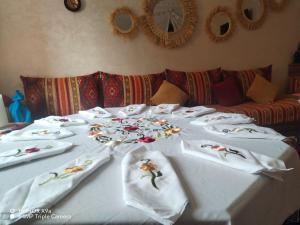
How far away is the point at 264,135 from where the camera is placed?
1176mm

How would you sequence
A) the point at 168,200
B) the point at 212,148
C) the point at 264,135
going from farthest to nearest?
the point at 264,135 → the point at 212,148 → the point at 168,200

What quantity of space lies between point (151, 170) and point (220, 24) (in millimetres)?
2982

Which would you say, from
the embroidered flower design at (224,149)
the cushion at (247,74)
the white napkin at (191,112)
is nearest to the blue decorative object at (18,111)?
the white napkin at (191,112)

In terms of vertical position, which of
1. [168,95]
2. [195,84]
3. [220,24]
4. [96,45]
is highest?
[220,24]

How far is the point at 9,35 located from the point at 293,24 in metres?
3.81

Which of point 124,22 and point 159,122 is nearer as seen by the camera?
point 159,122

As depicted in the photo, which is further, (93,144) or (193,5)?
(193,5)

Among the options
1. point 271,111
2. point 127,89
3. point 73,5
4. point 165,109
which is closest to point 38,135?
point 165,109

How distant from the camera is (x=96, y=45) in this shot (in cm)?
304

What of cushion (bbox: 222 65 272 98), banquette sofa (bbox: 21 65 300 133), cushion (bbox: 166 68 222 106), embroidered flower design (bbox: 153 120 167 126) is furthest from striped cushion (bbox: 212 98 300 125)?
embroidered flower design (bbox: 153 120 167 126)

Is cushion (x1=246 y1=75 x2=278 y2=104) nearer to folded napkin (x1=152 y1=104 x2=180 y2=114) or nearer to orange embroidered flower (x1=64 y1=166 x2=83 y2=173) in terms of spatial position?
folded napkin (x1=152 y1=104 x2=180 y2=114)

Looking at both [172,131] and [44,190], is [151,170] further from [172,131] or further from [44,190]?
[172,131]

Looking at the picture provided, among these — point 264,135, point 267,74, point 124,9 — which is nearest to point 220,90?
point 267,74

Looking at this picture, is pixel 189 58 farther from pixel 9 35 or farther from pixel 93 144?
pixel 93 144
